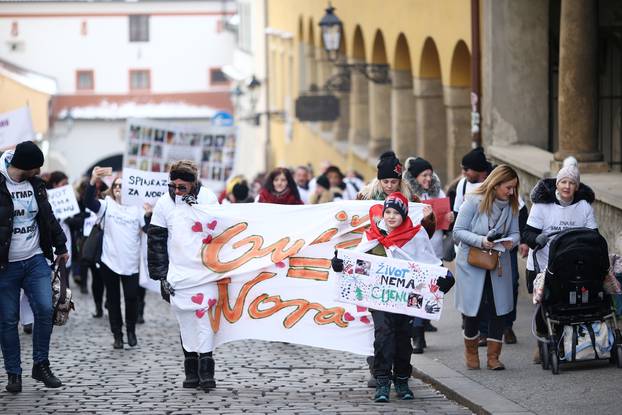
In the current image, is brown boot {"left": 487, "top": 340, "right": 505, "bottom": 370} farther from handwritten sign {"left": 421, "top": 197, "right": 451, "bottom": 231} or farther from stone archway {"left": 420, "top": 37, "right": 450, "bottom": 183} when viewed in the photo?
stone archway {"left": 420, "top": 37, "right": 450, "bottom": 183}

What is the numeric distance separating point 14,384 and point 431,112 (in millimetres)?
13866

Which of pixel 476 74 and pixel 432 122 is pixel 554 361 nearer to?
pixel 476 74

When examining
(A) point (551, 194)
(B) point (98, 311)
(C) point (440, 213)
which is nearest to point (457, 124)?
(B) point (98, 311)

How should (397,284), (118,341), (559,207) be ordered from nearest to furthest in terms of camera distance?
(397,284) → (559,207) → (118,341)

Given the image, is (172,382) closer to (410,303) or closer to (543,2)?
(410,303)

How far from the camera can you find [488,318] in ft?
38.9

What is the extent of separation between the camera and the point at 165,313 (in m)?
18.5

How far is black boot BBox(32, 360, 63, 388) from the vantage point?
1158cm

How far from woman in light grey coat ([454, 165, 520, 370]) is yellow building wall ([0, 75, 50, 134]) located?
22.0m

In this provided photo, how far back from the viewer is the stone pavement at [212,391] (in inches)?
424

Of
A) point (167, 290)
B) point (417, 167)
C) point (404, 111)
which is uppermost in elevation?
point (404, 111)

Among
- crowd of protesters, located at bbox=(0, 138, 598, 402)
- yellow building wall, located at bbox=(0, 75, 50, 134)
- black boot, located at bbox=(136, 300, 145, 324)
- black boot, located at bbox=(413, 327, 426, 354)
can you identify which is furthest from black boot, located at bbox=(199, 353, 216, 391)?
yellow building wall, located at bbox=(0, 75, 50, 134)

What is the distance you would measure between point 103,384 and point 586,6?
268 inches

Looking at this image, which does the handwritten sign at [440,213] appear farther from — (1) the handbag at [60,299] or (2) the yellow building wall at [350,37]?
(2) the yellow building wall at [350,37]
